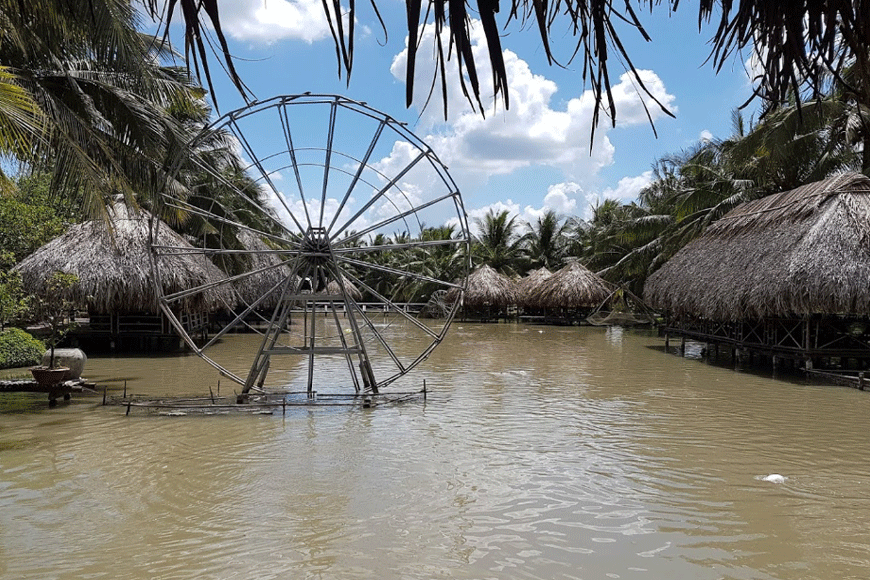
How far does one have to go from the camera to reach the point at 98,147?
9.48m

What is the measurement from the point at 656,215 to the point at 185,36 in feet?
88.4

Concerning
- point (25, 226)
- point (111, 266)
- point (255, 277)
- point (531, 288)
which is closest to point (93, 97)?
point (25, 226)

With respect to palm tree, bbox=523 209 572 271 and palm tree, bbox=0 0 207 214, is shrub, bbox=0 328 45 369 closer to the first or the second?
palm tree, bbox=0 0 207 214

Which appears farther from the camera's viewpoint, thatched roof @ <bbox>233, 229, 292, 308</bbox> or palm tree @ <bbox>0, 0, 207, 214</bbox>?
thatched roof @ <bbox>233, 229, 292, 308</bbox>

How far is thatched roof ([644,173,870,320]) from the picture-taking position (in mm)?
12742

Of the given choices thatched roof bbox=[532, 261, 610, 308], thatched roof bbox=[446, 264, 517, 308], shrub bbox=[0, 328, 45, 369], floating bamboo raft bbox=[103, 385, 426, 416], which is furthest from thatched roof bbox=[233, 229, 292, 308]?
floating bamboo raft bbox=[103, 385, 426, 416]

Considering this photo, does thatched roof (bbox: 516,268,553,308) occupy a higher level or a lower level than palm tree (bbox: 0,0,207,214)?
lower

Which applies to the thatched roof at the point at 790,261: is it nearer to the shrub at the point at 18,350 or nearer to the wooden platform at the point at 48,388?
the wooden platform at the point at 48,388

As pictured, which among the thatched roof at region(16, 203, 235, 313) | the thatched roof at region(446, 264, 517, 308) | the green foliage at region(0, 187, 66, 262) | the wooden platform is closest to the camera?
the wooden platform

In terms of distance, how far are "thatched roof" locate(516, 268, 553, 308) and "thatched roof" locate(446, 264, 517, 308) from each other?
0.30 meters

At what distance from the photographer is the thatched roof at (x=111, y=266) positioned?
1638cm

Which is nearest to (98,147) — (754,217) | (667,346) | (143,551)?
(143,551)

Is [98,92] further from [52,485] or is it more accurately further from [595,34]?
[595,34]

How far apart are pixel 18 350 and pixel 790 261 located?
576 inches
